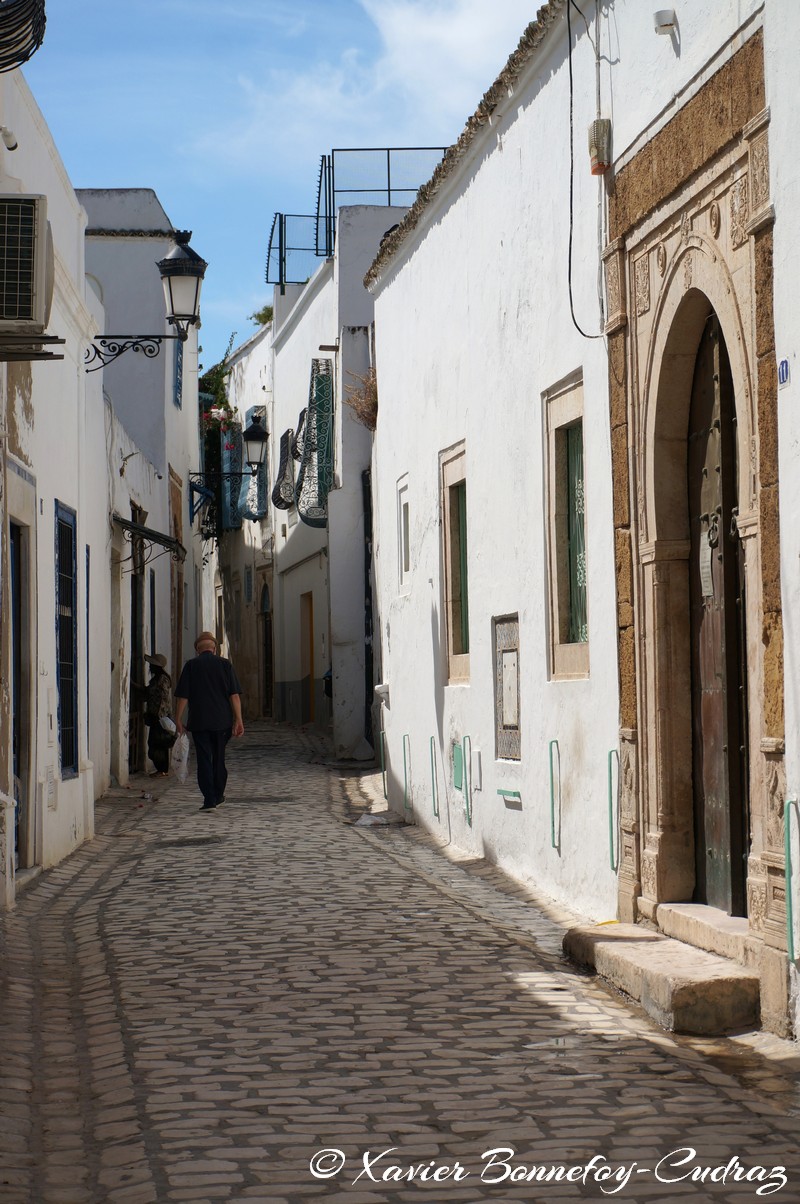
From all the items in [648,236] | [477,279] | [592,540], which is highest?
[477,279]

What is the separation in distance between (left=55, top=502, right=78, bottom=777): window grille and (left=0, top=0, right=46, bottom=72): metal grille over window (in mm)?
4213

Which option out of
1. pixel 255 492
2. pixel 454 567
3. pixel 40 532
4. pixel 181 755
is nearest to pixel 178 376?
pixel 255 492

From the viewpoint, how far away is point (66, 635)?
1170 cm

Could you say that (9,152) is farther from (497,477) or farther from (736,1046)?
(736,1046)

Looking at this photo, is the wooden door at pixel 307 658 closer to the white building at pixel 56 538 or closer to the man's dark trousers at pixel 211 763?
the white building at pixel 56 538

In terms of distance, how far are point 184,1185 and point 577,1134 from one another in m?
1.13

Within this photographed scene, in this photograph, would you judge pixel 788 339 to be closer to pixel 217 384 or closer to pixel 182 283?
pixel 182 283

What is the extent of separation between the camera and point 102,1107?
4.89m

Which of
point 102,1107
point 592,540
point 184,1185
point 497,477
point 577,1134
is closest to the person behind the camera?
point 184,1185

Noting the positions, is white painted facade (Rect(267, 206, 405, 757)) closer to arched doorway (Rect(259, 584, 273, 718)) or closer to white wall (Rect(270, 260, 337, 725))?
white wall (Rect(270, 260, 337, 725))

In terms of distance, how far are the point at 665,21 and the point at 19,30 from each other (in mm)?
2951

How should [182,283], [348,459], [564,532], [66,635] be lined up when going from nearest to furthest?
[564,532] → [66,635] → [182,283] → [348,459]

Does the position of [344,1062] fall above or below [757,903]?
below

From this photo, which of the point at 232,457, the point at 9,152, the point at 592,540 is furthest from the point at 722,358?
the point at 232,457
